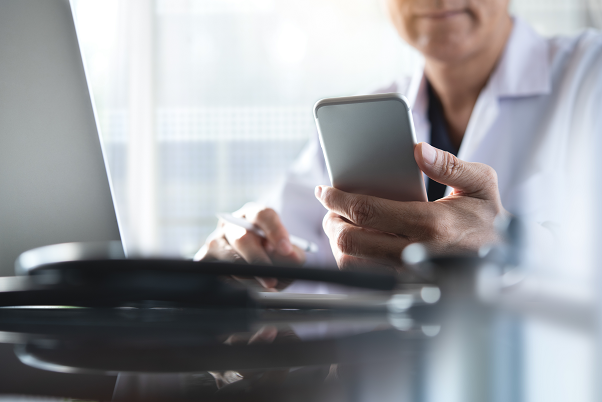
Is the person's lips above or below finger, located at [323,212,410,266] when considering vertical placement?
above

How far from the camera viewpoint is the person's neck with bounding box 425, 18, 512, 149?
76 centimetres

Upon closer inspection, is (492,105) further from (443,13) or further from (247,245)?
(247,245)

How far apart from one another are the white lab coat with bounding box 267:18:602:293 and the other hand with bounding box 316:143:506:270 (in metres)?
Answer: 0.25

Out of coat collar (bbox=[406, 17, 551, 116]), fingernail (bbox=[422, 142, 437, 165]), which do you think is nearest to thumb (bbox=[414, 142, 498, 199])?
fingernail (bbox=[422, 142, 437, 165])

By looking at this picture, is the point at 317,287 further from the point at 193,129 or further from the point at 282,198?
the point at 193,129

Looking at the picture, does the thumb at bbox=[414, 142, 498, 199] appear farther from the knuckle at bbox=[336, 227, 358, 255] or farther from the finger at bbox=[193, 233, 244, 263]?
the finger at bbox=[193, 233, 244, 263]

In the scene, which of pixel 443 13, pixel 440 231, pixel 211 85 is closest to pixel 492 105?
pixel 443 13

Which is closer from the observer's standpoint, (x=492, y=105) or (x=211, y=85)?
(x=492, y=105)

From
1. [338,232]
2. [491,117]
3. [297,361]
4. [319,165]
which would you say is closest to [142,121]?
[319,165]

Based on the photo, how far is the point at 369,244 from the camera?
0.37m

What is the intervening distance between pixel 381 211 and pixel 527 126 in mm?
480

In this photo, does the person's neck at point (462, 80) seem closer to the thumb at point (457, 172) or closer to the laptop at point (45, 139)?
the thumb at point (457, 172)

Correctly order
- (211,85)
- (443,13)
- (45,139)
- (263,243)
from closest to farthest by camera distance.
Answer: (45,139) < (263,243) < (443,13) < (211,85)

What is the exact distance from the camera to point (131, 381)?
0.33 ft
